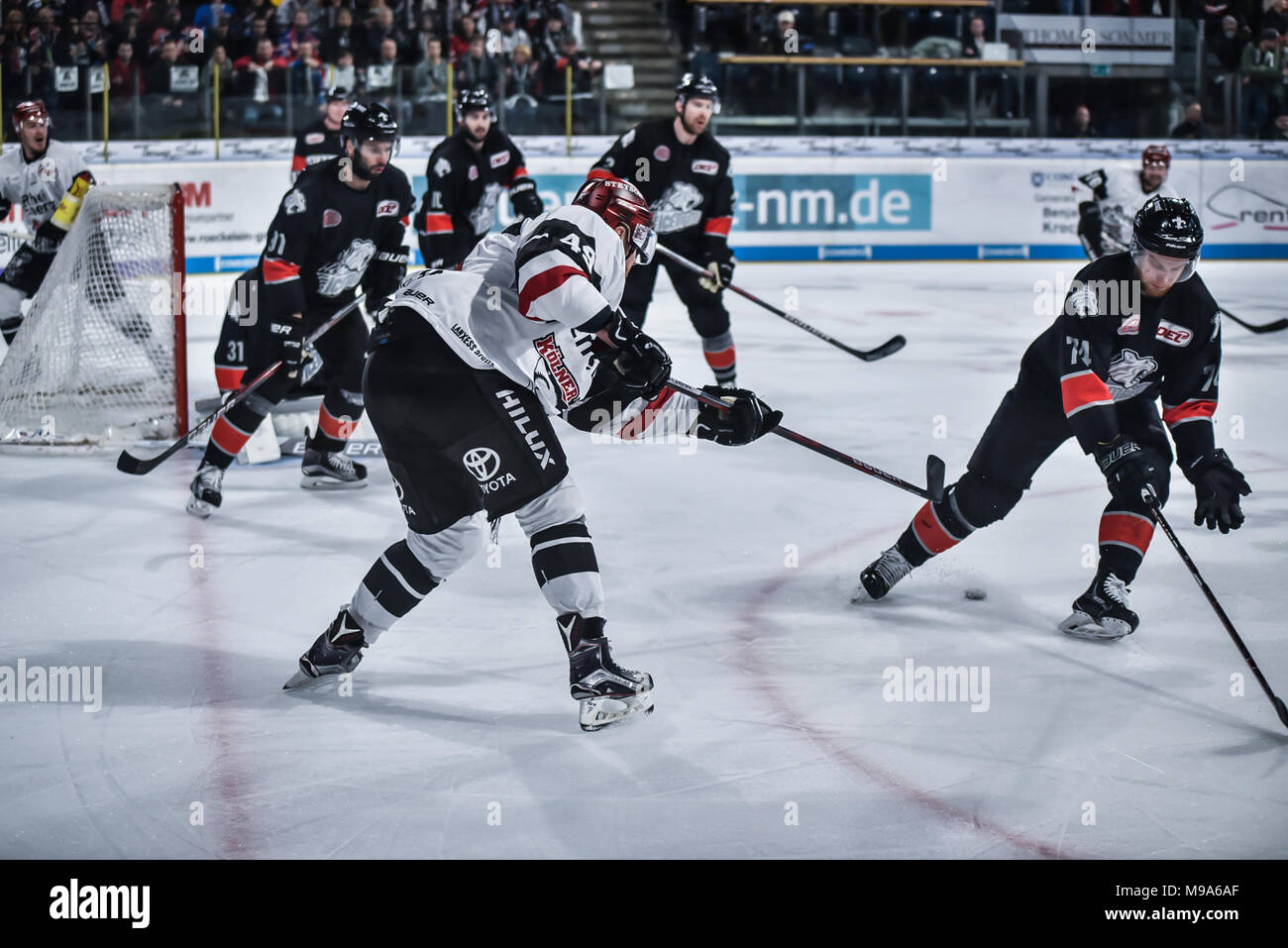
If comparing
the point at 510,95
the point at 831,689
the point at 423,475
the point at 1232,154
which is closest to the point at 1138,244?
the point at 831,689

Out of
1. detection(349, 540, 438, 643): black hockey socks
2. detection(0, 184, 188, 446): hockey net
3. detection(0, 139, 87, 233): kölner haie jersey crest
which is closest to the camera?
detection(349, 540, 438, 643): black hockey socks

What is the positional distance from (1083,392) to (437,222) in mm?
3764

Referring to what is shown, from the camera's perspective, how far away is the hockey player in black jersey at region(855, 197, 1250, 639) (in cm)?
319

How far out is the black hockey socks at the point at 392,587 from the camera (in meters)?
2.96

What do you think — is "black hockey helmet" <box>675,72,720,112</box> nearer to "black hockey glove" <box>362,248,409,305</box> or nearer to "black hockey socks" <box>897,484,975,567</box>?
"black hockey glove" <box>362,248,409,305</box>

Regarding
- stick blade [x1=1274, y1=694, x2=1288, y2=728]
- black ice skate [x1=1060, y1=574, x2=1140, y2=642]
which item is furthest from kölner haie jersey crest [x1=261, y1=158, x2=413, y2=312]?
stick blade [x1=1274, y1=694, x2=1288, y2=728]

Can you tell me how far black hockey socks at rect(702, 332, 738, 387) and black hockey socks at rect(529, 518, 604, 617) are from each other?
3440mm

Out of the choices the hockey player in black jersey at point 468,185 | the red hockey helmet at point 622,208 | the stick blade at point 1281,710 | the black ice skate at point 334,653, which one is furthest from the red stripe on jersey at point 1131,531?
the hockey player in black jersey at point 468,185

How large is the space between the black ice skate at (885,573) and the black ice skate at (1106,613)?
0.43 metres

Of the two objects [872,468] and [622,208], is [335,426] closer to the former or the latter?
[872,468]

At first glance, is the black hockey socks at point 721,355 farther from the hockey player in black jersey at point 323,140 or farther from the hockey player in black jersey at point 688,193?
the hockey player in black jersey at point 323,140

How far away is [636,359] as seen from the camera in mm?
2812

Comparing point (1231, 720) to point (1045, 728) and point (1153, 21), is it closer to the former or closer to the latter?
point (1045, 728)
